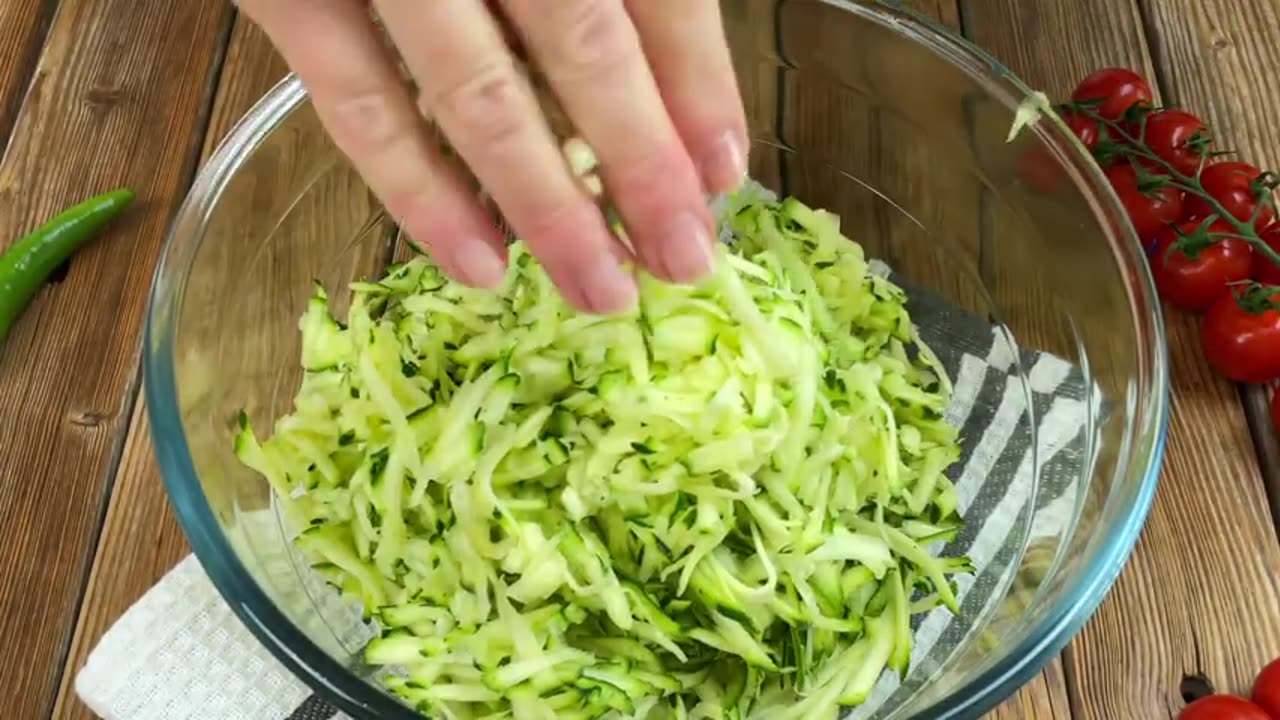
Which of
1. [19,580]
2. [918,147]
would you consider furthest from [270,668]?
[918,147]

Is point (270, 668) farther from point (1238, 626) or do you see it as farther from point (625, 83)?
point (1238, 626)

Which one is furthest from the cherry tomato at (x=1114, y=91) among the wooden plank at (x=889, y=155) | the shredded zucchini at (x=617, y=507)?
the shredded zucchini at (x=617, y=507)

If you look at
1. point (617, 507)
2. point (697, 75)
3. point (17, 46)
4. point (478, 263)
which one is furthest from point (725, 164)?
point (17, 46)

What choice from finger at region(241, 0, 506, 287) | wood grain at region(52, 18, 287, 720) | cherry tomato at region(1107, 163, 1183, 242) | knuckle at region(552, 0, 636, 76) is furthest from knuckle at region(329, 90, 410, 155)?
cherry tomato at region(1107, 163, 1183, 242)

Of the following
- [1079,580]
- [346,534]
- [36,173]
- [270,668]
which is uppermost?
[36,173]

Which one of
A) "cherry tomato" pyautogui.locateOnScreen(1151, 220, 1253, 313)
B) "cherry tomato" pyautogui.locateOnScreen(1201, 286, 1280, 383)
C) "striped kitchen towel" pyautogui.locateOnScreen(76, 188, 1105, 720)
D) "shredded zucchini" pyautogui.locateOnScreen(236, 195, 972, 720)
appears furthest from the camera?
"cherry tomato" pyautogui.locateOnScreen(1151, 220, 1253, 313)

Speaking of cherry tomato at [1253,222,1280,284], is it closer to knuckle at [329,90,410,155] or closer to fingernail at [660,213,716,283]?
fingernail at [660,213,716,283]

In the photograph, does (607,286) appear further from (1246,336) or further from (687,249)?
(1246,336)

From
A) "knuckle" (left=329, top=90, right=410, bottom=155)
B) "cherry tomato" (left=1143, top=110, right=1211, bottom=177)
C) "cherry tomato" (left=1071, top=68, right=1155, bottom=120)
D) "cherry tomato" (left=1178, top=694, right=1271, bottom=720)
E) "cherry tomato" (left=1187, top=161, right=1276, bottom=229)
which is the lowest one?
"cherry tomato" (left=1178, top=694, right=1271, bottom=720)
